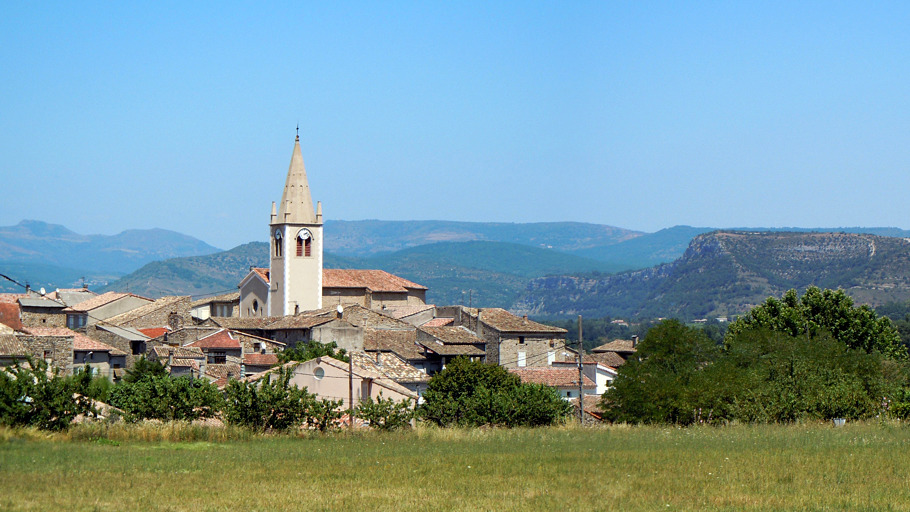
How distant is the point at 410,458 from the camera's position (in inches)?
853

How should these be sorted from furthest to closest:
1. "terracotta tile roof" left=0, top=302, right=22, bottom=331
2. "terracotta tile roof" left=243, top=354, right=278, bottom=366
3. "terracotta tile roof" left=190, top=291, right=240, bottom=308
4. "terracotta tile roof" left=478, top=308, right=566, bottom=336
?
"terracotta tile roof" left=190, top=291, right=240, bottom=308
"terracotta tile roof" left=478, top=308, right=566, bottom=336
"terracotta tile roof" left=0, top=302, right=22, bottom=331
"terracotta tile roof" left=243, top=354, right=278, bottom=366

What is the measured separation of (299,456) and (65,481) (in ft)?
17.6

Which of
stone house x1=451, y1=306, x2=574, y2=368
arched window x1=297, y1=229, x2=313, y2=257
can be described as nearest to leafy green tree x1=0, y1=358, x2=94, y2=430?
stone house x1=451, y1=306, x2=574, y2=368

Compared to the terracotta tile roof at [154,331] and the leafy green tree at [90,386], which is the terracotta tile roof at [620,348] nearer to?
the terracotta tile roof at [154,331]

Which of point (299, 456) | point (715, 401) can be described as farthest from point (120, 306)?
point (299, 456)

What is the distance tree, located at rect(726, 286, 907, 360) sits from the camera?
206 ft

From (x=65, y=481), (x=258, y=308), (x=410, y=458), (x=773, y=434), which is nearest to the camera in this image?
(x=65, y=481)

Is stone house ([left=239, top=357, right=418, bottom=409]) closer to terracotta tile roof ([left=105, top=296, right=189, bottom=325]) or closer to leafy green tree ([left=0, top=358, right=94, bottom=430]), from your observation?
leafy green tree ([left=0, top=358, right=94, bottom=430])

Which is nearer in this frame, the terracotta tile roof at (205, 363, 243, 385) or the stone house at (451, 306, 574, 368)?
the terracotta tile roof at (205, 363, 243, 385)

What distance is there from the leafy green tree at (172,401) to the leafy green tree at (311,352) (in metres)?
26.3

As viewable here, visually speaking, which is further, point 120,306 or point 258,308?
point 258,308

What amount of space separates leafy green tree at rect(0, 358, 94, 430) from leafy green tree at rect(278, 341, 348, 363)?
30178mm

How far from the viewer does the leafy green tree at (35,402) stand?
75.7 feet

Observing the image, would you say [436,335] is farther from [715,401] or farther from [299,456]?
[299,456]
